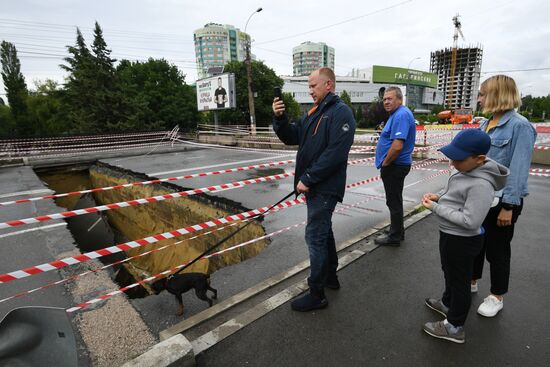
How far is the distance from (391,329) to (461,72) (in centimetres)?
13932

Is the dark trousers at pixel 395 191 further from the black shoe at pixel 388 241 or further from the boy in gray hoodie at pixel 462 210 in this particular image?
the boy in gray hoodie at pixel 462 210

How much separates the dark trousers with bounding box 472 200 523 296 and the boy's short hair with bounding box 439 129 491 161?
2.42 ft

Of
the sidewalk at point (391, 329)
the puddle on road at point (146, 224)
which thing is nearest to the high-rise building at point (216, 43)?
the puddle on road at point (146, 224)

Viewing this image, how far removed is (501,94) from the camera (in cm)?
224

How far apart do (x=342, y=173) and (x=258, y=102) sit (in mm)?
34989

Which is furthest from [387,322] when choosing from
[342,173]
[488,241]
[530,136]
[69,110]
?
[69,110]

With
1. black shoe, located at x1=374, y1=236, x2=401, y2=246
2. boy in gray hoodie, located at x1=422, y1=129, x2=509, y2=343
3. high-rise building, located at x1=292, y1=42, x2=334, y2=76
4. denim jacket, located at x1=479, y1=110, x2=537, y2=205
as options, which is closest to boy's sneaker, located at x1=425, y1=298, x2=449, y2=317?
boy in gray hoodie, located at x1=422, y1=129, x2=509, y2=343

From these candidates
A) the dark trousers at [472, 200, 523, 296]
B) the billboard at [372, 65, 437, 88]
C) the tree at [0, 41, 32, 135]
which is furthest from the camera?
the billboard at [372, 65, 437, 88]

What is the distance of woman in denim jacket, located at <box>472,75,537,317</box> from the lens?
2160 millimetres

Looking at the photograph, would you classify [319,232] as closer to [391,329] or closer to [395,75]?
[391,329]

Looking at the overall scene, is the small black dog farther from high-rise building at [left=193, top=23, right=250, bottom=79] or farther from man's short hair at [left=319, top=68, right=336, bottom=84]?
high-rise building at [left=193, top=23, right=250, bottom=79]

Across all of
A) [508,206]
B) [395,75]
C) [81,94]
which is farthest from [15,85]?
[395,75]

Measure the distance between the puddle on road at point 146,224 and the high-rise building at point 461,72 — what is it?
124960 mm

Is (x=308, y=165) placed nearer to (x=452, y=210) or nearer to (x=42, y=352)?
(x=452, y=210)
